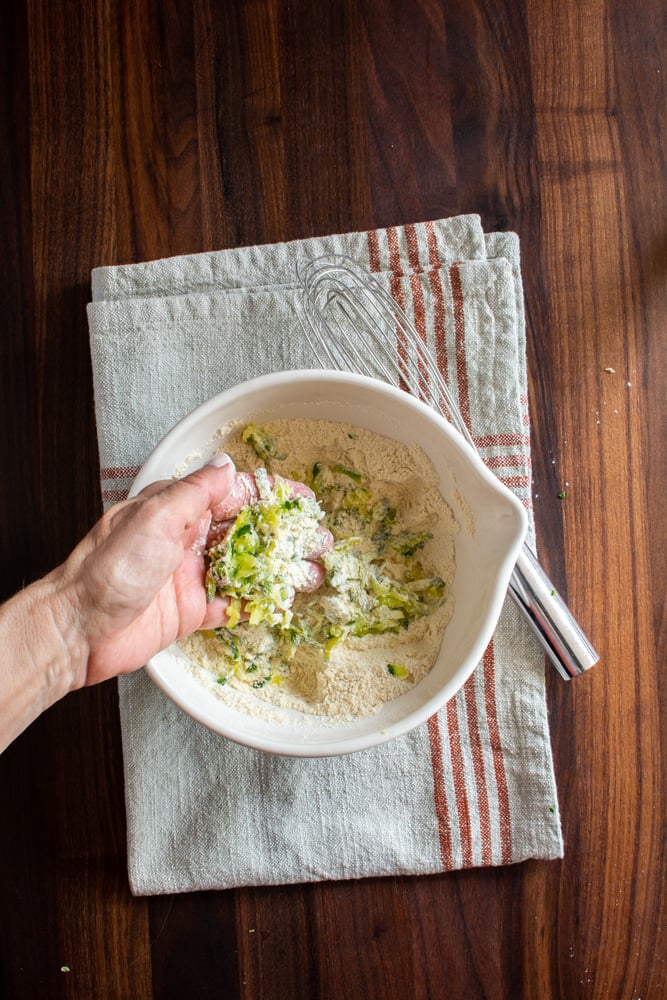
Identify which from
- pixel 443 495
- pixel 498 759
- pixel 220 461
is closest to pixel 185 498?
pixel 220 461

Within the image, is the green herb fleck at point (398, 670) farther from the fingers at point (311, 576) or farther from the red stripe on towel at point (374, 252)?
the red stripe on towel at point (374, 252)

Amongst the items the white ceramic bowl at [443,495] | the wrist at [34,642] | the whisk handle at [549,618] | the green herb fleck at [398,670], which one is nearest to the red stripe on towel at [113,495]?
the white ceramic bowl at [443,495]

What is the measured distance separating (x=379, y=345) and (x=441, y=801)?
57cm

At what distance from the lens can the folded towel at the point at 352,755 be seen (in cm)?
99

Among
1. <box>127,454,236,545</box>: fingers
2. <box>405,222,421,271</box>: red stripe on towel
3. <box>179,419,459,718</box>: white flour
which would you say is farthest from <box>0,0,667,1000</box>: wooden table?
<box>127,454,236,545</box>: fingers

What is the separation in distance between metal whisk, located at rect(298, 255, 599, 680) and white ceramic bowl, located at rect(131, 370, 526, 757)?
0.12 m

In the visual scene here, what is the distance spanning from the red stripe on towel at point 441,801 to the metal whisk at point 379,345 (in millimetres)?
180

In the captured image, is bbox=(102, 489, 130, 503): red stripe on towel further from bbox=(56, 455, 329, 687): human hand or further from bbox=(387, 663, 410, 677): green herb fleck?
bbox=(387, 663, 410, 677): green herb fleck

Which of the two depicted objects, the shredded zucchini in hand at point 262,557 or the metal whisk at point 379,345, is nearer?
the shredded zucchini in hand at point 262,557

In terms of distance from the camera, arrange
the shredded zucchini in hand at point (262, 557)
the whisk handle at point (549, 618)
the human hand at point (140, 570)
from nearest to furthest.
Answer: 1. the human hand at point (140, 570)
2. the shredded zucchini in hand at point (262, 557)
3. the whisk handle at point (549, 618)

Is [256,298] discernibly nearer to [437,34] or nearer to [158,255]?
[158,255]

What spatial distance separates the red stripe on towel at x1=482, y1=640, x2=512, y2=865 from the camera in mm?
987

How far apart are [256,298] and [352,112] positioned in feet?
0.97

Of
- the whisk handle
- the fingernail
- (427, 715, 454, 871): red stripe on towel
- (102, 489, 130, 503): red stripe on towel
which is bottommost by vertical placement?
(427, 715, 454, 871): red stripe on towel
